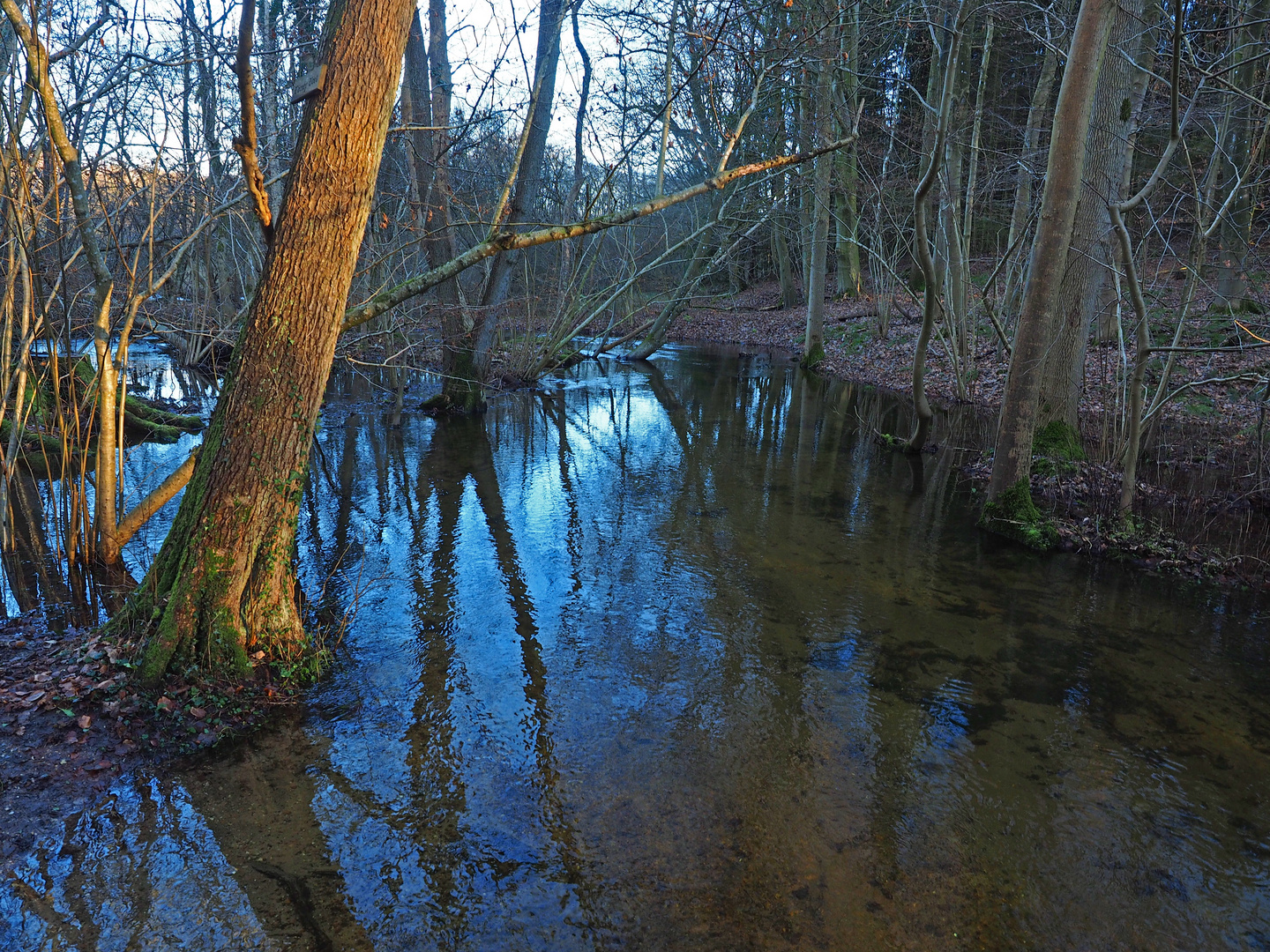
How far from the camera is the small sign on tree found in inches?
166

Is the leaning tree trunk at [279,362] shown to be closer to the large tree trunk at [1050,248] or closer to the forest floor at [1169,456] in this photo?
the large tree trunk at [1050,248]

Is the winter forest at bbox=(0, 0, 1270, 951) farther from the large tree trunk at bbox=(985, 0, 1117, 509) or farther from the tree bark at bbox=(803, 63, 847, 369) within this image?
the tree bark at bbox=(803, 63, 847, 369)

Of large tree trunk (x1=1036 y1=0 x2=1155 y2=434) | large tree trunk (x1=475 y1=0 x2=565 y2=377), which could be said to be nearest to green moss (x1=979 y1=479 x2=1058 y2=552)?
large tree trunk (x1=1036 y1=0 x2=1155 y2=434)

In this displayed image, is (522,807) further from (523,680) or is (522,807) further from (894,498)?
(894,498)

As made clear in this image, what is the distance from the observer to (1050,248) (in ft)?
24.5

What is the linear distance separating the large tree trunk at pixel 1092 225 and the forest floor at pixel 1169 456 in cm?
43

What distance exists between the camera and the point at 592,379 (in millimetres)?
19297

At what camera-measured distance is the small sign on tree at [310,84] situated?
4227 mm

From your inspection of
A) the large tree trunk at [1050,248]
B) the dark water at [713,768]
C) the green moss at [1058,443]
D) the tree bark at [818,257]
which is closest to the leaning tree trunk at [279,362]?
the dark water at [713,768]

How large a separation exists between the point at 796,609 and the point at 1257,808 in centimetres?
302

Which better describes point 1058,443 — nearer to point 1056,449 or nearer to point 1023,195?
point 1056,449

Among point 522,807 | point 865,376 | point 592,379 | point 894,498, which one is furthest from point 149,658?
point 865,376

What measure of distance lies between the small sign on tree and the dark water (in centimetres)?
345

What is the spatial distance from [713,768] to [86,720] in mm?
3302
